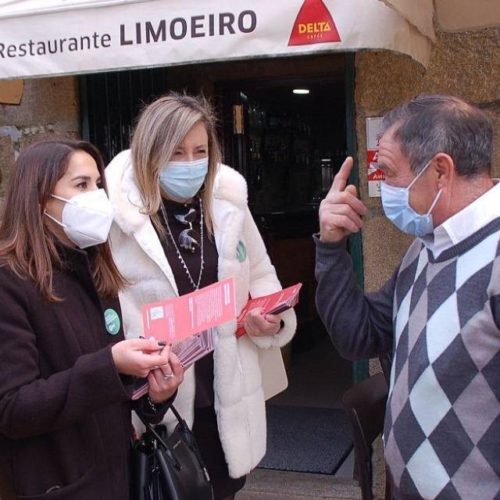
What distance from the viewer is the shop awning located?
9.35ft

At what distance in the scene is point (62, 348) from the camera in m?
1.85

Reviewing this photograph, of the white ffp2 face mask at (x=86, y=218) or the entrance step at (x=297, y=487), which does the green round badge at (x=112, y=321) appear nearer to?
the white ffp2 face mask at (x=86, y=218)

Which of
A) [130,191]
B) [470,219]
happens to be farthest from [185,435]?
[470,219]

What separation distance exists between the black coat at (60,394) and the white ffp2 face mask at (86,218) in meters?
0.05

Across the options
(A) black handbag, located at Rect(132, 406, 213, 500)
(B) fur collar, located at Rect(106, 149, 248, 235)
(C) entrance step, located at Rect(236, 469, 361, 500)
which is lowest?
(C) entrance step, located at Rect(236, 469, 361, 500)

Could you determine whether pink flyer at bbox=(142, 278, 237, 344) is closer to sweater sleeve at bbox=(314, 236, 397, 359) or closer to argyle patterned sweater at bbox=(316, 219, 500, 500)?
sweater sleeve at bbox=(314, 236, 397, 359)

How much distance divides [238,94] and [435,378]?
183 inches

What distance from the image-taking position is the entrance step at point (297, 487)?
12.7ft

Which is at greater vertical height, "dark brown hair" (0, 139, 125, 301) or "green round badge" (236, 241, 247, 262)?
"dark brown hair" (0, 139, 125, 301)

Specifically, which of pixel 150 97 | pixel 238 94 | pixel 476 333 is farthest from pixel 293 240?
pixel 476 333

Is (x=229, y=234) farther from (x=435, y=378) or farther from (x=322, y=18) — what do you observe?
(x=435, y=378)

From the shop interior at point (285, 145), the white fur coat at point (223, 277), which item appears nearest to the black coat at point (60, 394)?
the white fur coat at point (223, 277)

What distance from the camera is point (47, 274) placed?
1838mm

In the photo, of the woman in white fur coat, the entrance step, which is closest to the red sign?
the woman in white fur coat
